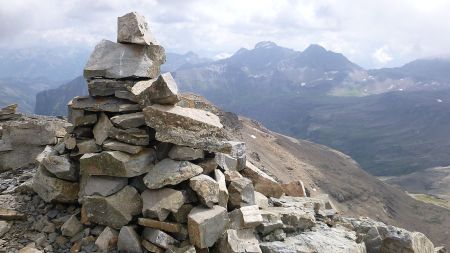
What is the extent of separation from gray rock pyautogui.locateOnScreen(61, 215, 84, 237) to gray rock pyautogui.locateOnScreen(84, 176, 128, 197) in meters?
1.14

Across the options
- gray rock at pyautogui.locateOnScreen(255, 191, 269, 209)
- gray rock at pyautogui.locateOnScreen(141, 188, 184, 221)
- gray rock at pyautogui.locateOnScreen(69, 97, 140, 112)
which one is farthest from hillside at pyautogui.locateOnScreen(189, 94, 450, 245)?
gray rock at pyautogui.locateOnScreen(141, 188, 184, 221)

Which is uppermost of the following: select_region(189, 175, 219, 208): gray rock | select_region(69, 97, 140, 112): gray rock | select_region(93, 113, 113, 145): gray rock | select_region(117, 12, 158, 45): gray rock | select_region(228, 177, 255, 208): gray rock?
select_region(117, 12, 158, 45): gray rock

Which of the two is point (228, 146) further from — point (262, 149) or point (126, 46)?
point (262, 149)

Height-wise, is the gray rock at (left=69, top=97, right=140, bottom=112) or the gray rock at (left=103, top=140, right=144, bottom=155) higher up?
the gray rock at (left=69, top=97, right=140, bottom=112)

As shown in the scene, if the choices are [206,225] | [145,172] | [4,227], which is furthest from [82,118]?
[206,225]

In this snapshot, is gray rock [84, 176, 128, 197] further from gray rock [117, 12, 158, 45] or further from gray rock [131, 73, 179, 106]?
gray rock [117, 12, 158, 45]

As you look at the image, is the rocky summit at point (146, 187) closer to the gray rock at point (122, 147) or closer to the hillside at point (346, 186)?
the gray rock at point (122, 147)

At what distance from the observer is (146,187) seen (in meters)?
17.8

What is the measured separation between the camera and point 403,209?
11819 cm

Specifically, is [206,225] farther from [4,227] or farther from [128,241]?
[4,227]

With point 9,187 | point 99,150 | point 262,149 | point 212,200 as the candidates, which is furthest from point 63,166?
point 262,149

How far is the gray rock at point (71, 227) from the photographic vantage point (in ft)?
57.2

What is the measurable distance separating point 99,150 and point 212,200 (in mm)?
5152

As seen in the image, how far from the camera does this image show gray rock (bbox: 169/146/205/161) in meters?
17.8
